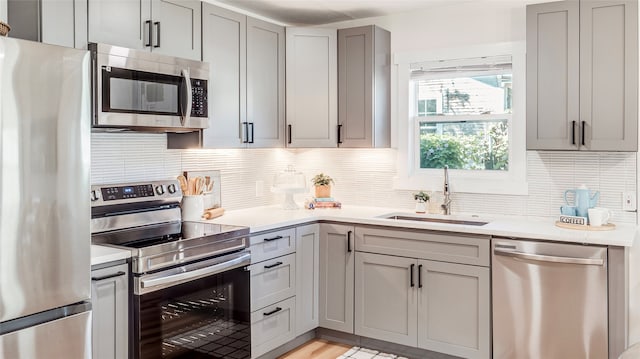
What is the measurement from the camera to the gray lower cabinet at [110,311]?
7.77 ft

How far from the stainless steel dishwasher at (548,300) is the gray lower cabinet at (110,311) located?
2.00m

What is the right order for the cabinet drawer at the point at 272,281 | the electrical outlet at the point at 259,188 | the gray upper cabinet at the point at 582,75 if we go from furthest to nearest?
the electrical outlet at the point at 259,188 → the cabinet drawer at the point at 272,281 → the gray upper cabinet at the point at 582,75

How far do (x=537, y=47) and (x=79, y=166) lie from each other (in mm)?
2615

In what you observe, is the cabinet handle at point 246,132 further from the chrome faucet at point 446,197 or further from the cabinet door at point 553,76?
the cabinet door at point 553,76

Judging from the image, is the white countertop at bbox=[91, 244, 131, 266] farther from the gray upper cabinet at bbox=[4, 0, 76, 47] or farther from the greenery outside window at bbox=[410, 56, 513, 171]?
the greenery outside window at bbox=[410, 56, 513, 171]

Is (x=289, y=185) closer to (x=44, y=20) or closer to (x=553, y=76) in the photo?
(x=553, y=76)

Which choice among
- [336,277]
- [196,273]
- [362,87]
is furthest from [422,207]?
[196,273]

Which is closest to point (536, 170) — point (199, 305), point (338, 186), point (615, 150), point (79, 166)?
point (615, 150)

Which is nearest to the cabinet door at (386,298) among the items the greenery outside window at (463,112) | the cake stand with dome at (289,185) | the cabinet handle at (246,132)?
the cake stand with dome at (289,185)

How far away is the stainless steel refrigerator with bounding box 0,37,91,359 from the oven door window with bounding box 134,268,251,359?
383 mm

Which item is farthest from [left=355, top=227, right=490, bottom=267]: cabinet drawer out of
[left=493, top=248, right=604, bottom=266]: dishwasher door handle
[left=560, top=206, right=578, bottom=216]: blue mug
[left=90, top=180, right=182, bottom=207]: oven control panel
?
[left=90, top=180, right=182, bottom=207]: oven control panel

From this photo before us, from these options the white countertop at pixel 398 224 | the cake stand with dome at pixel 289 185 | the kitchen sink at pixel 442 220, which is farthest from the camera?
the cake stand with dome at pixel 289 185

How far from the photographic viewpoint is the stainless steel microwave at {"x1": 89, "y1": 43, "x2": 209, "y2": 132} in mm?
2730

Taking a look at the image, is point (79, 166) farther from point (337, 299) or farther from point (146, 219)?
point (337, 299)
